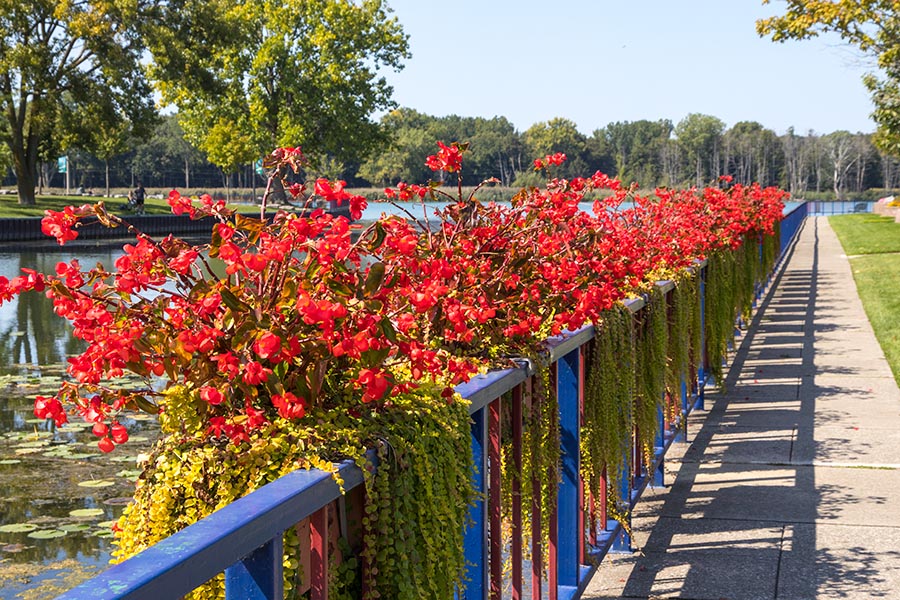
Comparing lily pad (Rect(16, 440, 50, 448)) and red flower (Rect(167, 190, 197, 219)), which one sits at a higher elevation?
red flower (Rect(167, 190, 197, 219))

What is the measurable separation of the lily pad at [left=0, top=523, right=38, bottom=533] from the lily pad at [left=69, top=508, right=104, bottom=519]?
24 cm

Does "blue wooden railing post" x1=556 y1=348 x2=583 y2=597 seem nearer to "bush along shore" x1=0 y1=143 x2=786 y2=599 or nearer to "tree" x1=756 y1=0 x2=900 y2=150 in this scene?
"bush along shore" x1=0 y1=143 x2=786 y2=599

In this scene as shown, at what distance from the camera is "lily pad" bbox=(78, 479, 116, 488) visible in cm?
692

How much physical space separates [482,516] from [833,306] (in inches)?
548

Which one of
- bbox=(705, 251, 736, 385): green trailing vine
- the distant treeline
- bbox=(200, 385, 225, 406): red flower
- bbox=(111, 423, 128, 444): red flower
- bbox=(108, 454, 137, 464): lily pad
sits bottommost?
bbox=(108, 454, 137, 464): lily pad

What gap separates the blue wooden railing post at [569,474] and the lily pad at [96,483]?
382 centimetres

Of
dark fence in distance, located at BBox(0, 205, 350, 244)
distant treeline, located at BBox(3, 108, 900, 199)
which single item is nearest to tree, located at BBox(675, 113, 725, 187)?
distant treeline, located at BBox(3, 108, 900, 199)

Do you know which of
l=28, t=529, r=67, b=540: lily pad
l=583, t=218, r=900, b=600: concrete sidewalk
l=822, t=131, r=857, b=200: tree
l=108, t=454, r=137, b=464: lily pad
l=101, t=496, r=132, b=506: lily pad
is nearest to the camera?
l=583, t=218, r=900, b=600: concrete sidewalk

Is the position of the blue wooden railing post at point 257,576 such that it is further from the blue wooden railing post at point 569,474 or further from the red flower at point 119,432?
the blue wooden railing post at point 569,474

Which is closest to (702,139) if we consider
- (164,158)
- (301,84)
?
(164,158)

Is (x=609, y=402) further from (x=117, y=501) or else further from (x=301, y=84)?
(x=301, y=84)

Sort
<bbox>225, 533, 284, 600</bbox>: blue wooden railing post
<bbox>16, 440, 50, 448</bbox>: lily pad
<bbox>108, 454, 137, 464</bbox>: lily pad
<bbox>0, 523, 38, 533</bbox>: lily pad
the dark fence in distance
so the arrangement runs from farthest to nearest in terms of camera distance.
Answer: the dark fence in distance
<bbox>16, 440, 50, 448</bbox>: lily pad
<bbox>108, 454, 137, 464</bbox>: lily pad
<bbox>0, 523, 38, 533</bbox>: lily pad
<bbox>225, 533, 284, 600</bbox>: blue wooden railing post

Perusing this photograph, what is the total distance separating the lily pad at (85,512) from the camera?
6.28 meters

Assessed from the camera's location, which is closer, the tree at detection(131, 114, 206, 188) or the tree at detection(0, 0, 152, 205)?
the tree at detection(0, 0, 152, 205)
